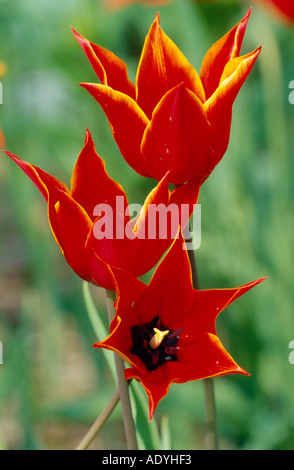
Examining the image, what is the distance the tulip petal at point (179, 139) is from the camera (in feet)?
1.23

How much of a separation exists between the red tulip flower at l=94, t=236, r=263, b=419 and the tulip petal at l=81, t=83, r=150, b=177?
0.06 m

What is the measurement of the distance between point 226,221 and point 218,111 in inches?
34.6

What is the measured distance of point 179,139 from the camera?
384 mm

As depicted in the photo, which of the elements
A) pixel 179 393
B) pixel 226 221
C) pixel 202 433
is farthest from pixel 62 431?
pixel 226 221

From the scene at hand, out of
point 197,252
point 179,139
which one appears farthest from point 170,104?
point 197,252

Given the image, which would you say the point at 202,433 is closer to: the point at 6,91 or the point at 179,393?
the point at 179,393

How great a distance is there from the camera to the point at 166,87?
0.42 m

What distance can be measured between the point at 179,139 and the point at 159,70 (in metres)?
0.05

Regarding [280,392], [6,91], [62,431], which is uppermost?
[6,91]

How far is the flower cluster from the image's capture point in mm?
375

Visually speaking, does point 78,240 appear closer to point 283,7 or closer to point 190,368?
point 190,368

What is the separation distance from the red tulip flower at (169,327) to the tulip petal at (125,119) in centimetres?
6

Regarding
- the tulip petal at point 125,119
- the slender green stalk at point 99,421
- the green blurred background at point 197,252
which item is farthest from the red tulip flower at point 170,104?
the green blurred background at point 197,252

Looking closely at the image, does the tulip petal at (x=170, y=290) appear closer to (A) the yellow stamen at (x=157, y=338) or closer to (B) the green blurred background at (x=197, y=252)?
(A) the yellow stamen at (x=157, y=338)
